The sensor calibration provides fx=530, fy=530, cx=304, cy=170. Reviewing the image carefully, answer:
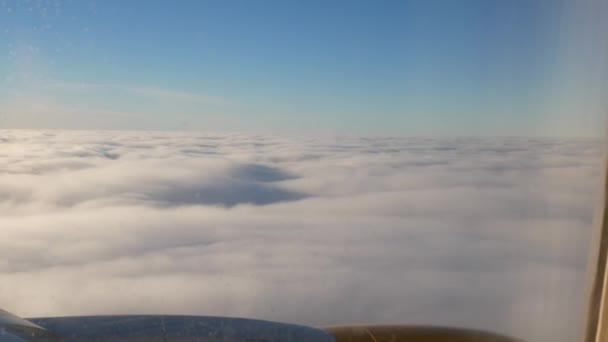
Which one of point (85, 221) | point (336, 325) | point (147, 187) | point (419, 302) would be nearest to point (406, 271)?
point (419, 302)

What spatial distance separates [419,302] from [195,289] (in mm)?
856

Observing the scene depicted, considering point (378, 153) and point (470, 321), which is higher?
point (378, 153)

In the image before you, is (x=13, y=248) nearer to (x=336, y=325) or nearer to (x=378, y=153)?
(x=336, y=325)

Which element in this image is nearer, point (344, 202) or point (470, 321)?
point (470, 321)

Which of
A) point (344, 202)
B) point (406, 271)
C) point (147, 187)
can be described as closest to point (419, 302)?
point (406, 271)

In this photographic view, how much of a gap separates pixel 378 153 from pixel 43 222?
1539mm

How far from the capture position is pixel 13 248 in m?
2.16

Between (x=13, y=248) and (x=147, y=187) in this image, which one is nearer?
(x=13, y=248)

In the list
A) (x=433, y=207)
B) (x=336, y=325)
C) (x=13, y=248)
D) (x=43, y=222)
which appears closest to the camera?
(x=336, y=325)

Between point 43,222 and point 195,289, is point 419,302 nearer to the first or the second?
point 195,289

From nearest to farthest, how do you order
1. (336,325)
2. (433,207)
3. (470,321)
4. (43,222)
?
1. (336,325)
2. (470,321)
3. (43,222)
4. (433,207)

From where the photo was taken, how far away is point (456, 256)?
88.9 inches

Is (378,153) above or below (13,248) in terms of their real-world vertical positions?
above

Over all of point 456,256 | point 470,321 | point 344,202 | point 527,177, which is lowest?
point 470,321
